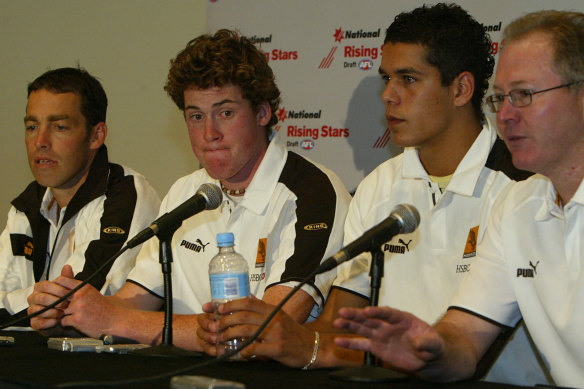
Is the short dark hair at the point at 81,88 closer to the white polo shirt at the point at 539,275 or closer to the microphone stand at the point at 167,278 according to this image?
the microphone stand at the point at 167,278

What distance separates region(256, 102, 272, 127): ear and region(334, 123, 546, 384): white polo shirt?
0.53 m

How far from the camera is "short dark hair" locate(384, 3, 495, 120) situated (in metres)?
2.82

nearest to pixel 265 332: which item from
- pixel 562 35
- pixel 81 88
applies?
pixel 562 35

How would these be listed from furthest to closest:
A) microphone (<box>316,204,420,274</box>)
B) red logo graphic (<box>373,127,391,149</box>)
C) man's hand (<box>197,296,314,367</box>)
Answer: red logo graphic (<box>373,127,391,149</box>) → man's hand (<box>197,296,314,367</box>) → microphone (<box>316,204,420,274</box>)

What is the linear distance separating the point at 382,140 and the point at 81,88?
60.8 inches

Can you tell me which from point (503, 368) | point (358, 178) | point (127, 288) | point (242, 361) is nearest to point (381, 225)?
point (242, 361)


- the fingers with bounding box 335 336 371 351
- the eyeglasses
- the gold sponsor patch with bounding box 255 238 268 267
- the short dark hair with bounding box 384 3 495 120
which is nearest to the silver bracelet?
the fingers with bounding box 335 336 371 351

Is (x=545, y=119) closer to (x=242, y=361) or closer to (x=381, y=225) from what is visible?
(x=381, y=225)

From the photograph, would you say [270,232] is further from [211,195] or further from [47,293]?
[47,293]

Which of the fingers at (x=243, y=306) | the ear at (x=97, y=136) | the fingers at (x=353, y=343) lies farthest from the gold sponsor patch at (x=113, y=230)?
the fingers at (x=353, y=343)

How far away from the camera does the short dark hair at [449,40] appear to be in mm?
2822

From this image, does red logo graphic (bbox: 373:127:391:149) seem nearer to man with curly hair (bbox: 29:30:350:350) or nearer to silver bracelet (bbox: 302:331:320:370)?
man with curly hair (bbox: 29:30:350:350)

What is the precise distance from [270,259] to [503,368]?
3.10 feet

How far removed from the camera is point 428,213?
8.79 feet
